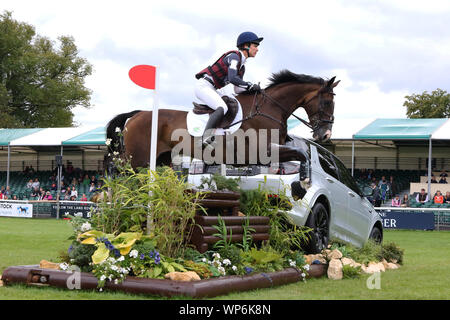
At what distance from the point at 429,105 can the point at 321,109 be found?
3686cm

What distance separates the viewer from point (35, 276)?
17.3 feet

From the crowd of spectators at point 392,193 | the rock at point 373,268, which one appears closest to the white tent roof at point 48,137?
the crowd of spectators at point 392,193

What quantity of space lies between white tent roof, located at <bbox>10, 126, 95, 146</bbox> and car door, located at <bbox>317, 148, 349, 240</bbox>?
876 inches

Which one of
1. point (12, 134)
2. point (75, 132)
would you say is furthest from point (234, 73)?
point (12, 134)

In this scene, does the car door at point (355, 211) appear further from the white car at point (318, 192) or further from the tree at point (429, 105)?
the tree at point (429, 105)

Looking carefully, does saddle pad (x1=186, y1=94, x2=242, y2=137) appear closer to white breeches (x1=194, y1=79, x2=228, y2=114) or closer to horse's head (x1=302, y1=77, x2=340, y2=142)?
white breeches (x1=194, y1=79, x2=228, y2=114)

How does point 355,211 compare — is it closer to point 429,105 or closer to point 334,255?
point 334,255

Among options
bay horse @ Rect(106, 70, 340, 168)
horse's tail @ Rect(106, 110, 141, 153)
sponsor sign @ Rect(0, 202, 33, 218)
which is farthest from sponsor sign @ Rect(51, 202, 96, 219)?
bay horse @ Rect(106, 70, 340, 168)

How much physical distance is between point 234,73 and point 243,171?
4.13 ft

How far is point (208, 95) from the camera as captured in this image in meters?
7.00

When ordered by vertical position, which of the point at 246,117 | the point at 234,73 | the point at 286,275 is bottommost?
the point at 286,275

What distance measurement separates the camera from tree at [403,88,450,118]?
40594mm

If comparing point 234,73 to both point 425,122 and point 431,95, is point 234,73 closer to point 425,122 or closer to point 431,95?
point 425,122

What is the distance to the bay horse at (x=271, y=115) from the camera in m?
7.00
